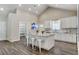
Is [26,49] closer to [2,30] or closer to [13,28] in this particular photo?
[13,28]

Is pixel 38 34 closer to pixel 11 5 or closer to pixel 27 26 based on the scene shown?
pixel 27 26

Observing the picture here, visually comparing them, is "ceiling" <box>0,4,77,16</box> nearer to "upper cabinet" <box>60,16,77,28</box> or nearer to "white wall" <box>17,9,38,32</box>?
"white wall" <box>17,9,38,32</box>

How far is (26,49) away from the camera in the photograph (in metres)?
2.27

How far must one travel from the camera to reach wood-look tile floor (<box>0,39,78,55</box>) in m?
2.27

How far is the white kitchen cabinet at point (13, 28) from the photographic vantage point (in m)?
2.28

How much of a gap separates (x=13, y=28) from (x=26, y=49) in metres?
0.55

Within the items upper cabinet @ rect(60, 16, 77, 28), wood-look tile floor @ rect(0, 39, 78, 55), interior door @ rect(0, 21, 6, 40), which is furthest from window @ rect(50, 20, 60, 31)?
interior door @ rect(0, 21, 6, 40)

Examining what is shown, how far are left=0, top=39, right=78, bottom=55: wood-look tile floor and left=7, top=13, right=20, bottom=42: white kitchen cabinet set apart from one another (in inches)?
4.5

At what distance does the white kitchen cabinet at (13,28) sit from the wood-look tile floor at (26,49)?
0.11 metres

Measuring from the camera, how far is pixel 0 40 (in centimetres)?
226

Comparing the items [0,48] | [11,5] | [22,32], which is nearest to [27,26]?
[22,32]

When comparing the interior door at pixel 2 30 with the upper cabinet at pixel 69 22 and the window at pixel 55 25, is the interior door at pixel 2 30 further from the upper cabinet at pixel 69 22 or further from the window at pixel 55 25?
the upper cabinet at pixel 69 22
